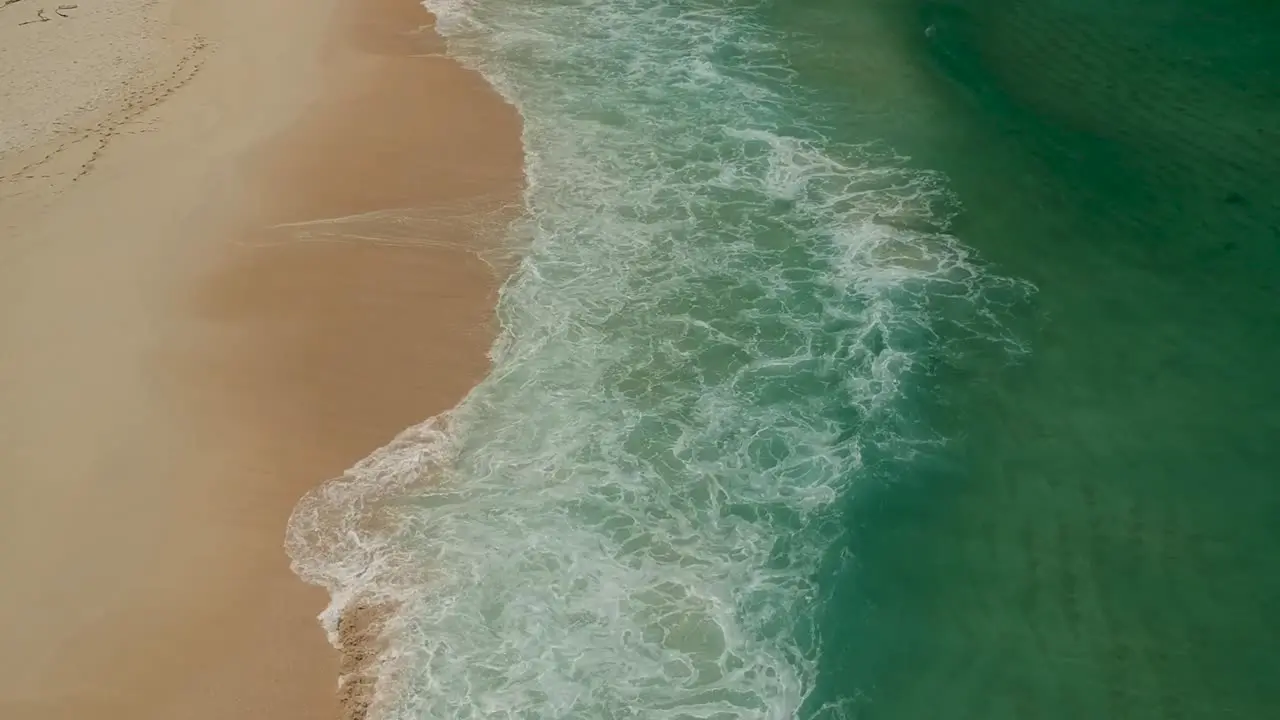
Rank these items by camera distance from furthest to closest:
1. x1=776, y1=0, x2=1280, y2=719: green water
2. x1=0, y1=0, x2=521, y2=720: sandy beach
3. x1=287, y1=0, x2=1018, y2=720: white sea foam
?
x1=0, y1=0, x2=521, y2=720: sandy beach
x1=287, y1=0, x2=1018, y2=720: white sea foam
x1=776, y1=0, x2=1280, y2=719: green water

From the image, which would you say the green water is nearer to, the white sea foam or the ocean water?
the ocean water

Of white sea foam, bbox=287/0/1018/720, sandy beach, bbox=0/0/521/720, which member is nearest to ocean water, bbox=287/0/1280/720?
white sea foam, bbox=287/0/1018/720

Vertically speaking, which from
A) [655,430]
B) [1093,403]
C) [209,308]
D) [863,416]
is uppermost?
[1093,403]

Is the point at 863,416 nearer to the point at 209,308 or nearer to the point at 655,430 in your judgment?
the point at 655,430

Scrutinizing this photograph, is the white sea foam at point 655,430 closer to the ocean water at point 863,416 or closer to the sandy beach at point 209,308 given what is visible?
the ocean water at point 863,416

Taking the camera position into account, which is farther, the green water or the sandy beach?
the sandy beach

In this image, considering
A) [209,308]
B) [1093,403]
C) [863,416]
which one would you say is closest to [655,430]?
[863,416]

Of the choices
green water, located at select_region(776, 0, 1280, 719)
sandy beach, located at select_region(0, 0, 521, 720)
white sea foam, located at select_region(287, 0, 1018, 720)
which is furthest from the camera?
sandy beach, located at select_region(0, 0, 521, 720)
